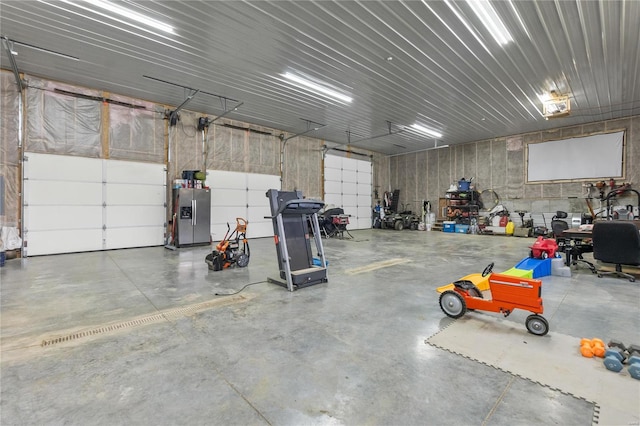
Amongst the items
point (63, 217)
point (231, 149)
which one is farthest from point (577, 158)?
point (63, 217)

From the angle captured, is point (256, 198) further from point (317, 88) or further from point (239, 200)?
point (317, 88)

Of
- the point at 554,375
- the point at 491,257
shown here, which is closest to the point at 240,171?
the point at 491,257

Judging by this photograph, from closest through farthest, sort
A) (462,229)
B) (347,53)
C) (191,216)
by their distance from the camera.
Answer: (347,53), (191,216), (462,229)

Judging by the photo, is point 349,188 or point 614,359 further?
point 349,188

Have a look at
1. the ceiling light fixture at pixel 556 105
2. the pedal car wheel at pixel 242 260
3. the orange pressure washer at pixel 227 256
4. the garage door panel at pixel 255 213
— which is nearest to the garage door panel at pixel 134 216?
the garage door panel at pixel 255 213

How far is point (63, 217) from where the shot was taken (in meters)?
7.09

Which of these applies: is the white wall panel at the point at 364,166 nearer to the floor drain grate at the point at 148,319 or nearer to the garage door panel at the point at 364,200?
the garage door panel at the point at 364,200

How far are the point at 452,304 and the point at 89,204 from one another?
862 cm

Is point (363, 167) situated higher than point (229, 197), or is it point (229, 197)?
point (363, 167)

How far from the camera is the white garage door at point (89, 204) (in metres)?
6.76

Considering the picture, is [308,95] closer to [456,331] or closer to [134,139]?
[134,139]

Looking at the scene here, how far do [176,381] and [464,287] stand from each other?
2795mm

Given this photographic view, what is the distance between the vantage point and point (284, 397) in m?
1.76

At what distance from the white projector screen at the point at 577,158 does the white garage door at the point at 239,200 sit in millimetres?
10424
